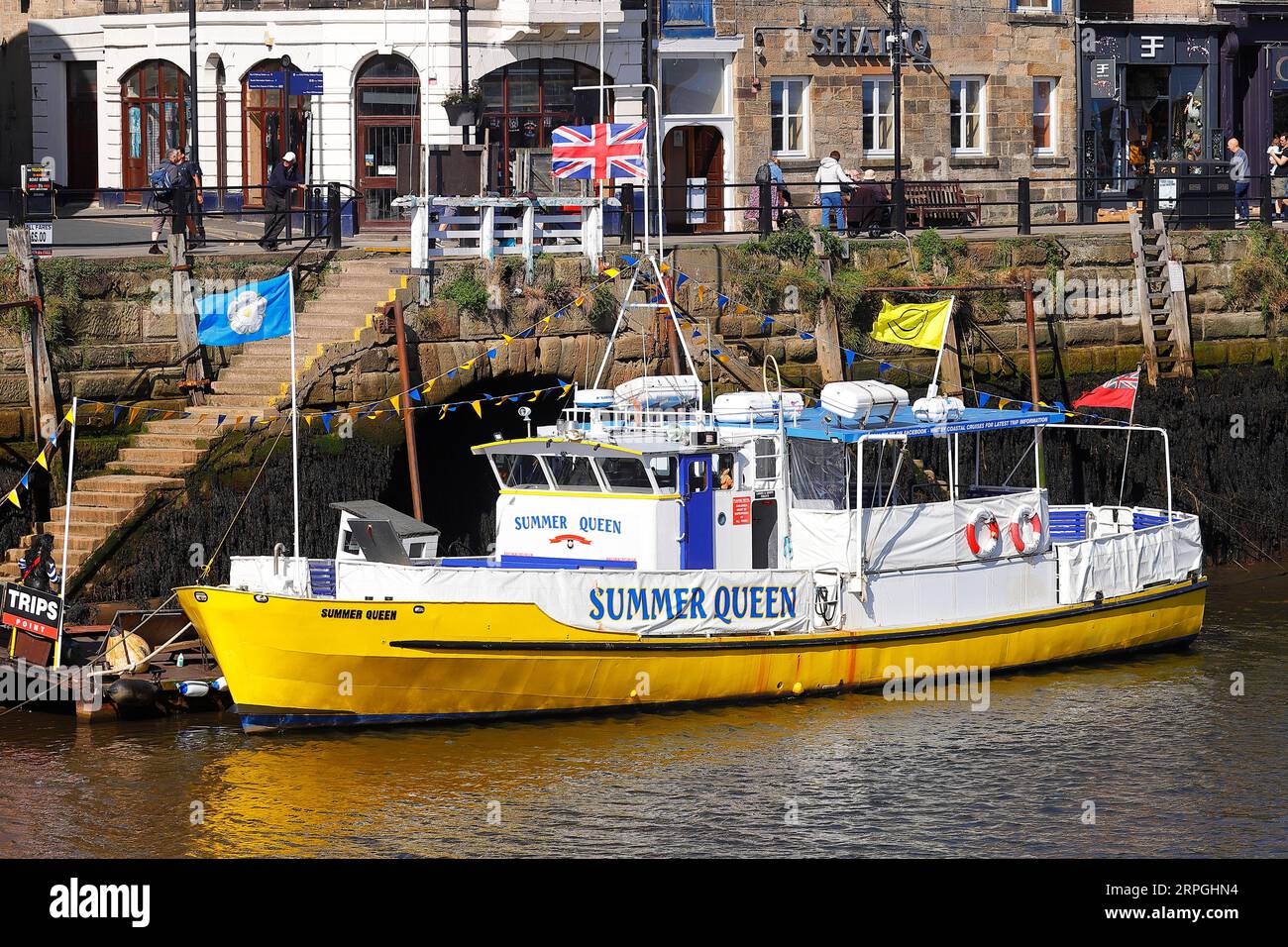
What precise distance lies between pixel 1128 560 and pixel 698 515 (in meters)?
5.44

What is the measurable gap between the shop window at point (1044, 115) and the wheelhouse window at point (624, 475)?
2077cm

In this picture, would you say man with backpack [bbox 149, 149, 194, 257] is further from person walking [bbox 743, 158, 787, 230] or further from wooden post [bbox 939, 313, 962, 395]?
wooden post [bbox 939, 313, 962, 395]

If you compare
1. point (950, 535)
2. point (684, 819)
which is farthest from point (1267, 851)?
point (950, 535)

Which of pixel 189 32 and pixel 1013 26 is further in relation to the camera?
pixel 1013 26

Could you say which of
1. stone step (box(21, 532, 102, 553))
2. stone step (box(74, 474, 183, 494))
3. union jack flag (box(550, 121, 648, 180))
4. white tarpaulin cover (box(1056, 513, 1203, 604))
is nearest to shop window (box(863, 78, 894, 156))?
union jack flag (box(550, 121, 648, 180))

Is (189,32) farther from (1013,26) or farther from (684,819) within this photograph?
(684,819)

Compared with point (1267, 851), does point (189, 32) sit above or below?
A: above

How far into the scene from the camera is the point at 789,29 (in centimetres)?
3603

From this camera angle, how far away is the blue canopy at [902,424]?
2066cm

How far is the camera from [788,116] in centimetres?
3656

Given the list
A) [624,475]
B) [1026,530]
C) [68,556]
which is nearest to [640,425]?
[624,475]

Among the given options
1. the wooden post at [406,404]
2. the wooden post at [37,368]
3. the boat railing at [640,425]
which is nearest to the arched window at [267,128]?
the wooden post at [406,404]

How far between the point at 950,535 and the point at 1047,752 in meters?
3.30

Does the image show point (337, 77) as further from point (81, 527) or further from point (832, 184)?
point (81, 527)
